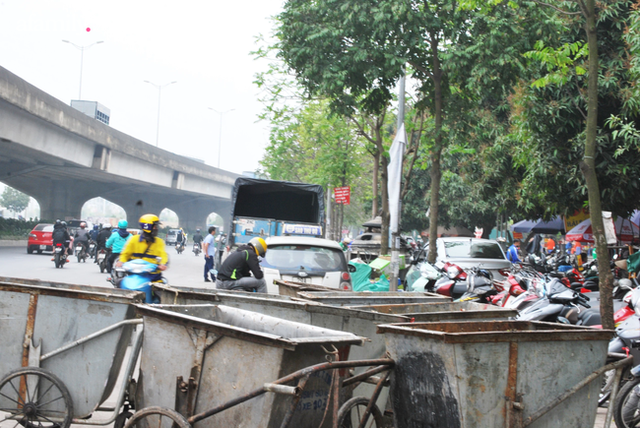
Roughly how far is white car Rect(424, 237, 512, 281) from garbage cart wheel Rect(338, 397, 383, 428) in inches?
408

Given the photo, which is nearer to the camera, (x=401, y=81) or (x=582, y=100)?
(x=582, y=100)

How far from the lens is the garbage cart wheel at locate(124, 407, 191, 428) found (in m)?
3.78

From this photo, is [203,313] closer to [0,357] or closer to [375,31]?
[0,357]

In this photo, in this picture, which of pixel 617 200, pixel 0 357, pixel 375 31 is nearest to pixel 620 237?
pixel 617 200

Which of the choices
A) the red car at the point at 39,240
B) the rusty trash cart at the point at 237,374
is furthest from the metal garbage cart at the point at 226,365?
the red car at the point at 39,240

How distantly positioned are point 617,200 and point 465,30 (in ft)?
16.4

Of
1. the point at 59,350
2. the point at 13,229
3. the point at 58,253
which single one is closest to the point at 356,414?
the point at 59,350

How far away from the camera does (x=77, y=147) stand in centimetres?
3309

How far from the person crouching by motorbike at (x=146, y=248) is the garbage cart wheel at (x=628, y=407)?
5.29m

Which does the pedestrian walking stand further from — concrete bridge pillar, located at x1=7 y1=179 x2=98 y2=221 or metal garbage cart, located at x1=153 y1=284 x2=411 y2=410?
concrete bridge pillar, located at x1=7 y1=179 x2=98 y2=221

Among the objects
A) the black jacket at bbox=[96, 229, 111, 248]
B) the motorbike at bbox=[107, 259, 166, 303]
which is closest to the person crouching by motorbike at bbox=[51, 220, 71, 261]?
the black jacket at bbox=[96, 229, 111, 248]

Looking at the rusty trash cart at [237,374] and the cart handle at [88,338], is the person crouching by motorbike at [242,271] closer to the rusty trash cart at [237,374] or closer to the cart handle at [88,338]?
the cart handle at [88,338]

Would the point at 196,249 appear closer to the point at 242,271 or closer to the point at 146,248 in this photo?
the point at 242,271

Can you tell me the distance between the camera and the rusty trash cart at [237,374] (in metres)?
3.59
